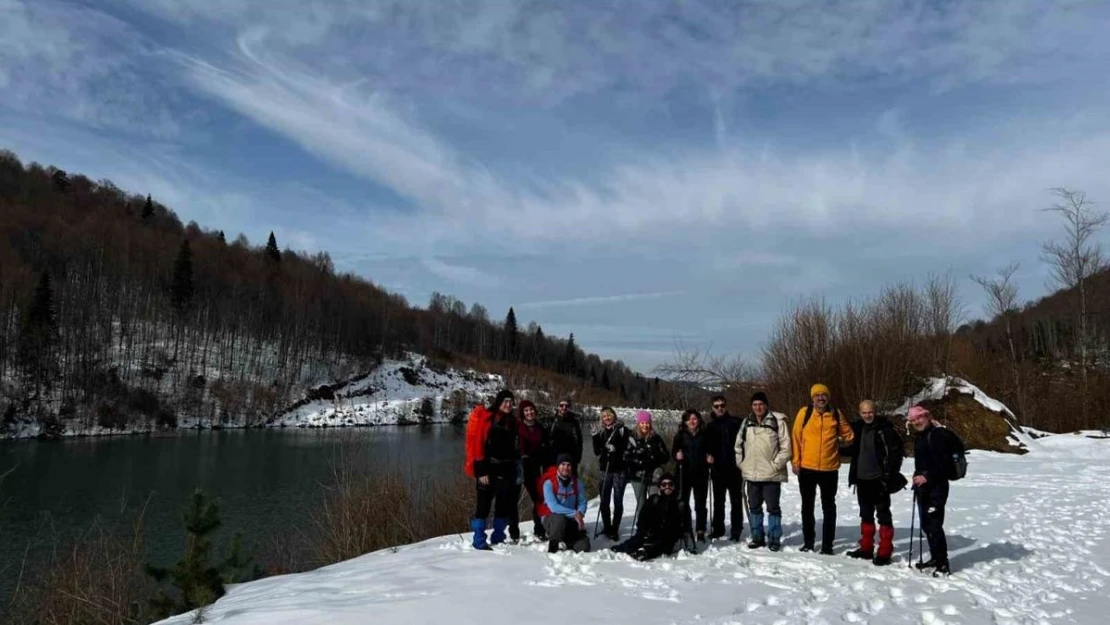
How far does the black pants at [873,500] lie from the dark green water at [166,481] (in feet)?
24.0

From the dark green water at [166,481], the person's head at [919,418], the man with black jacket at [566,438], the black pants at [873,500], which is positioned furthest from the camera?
the dark green water at [166,481]

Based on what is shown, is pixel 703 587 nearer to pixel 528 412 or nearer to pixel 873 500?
pixel 873 500

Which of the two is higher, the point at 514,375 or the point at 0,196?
the point at 0,196

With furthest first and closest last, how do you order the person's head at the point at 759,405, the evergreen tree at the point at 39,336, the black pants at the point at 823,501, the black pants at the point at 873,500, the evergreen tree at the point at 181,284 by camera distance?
the evergreen tree at the point at 181,284 < the evergreen tree at the point at 39,336 < the person's head at the point at 759,405 < the black pants at the point at 823,501 < the black pants at the point at 873,500

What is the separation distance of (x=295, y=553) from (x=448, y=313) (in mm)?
104580

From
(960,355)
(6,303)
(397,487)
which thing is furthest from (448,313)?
(397,487)

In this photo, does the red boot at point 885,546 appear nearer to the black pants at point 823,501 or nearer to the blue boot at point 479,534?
the black pants at point 823,501

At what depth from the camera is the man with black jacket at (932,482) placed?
6.38 metres

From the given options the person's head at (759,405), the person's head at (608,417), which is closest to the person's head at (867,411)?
the person's head at (759,405)

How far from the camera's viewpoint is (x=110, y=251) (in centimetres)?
7019

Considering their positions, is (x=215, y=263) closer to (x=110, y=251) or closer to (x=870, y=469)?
(x=110, y=251)

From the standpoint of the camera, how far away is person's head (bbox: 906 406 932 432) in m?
6.55

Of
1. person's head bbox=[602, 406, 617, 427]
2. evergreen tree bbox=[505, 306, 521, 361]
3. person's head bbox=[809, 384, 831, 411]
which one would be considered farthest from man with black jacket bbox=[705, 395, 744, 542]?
evergreen tree bbox=[505, 306, 521, 361]

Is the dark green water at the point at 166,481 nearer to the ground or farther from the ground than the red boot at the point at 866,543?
nearer to the ground
